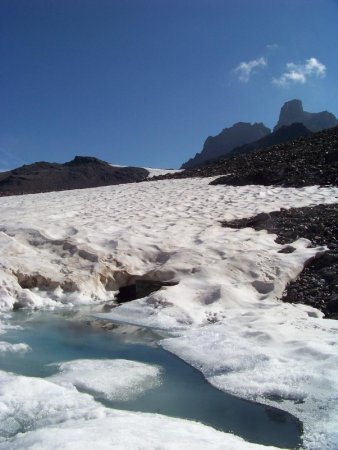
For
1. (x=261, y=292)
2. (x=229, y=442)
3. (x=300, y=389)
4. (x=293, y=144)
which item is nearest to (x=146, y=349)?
(x=300, y=389)

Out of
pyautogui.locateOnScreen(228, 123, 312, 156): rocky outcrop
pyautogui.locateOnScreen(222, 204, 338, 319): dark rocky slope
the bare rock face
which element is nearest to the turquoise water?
pyautogui.locateOnScreen(222, 204, 338, 319): dark rocky slope

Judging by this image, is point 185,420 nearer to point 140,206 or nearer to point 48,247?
point 48,247

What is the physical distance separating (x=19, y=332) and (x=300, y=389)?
3075mm

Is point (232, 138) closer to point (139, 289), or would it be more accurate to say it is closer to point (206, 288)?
point (139, 289)

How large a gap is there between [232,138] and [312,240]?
88779mm

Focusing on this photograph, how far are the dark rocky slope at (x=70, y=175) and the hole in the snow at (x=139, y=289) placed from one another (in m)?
41.2

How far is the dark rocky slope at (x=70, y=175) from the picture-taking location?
165ft

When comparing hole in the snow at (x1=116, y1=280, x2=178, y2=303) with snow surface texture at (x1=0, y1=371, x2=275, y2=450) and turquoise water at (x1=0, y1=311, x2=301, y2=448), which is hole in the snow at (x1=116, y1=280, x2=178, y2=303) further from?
snow surface texture at (x1=0, y1=371, x2=275, y2=450)

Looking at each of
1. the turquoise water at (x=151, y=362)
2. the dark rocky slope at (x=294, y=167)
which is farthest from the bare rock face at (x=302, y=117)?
the turquoise water at (x=151, y=362)

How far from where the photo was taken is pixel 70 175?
2213 inches

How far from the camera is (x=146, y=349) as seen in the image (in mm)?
4609

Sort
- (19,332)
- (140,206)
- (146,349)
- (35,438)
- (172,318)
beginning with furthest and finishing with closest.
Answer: (140,206), (172,318), (19,332), (146,349), (35,438)

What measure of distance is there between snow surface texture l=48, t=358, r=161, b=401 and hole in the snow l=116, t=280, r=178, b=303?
8.32 ft

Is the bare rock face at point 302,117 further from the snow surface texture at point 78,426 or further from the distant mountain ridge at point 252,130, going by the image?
the snow surface texture at point 78,426
